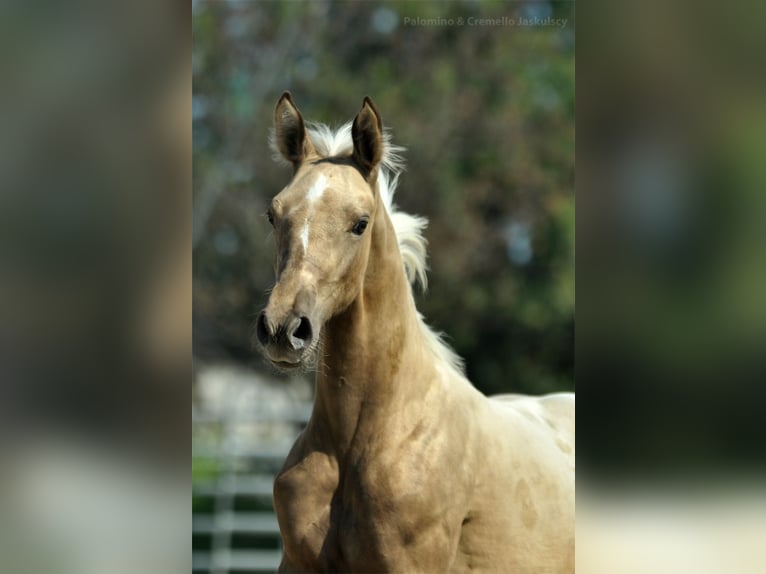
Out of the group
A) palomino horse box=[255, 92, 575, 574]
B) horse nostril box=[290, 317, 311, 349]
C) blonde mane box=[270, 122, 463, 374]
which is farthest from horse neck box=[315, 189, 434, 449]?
horse nostril box=[290, 317, 311, 349]

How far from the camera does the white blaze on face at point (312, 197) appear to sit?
2818 millimetres

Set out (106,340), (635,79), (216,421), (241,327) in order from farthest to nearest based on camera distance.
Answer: (241,327)
(216,421)
(635,79)
(106,340)

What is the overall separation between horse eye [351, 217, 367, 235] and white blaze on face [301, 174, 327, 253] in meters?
0.16

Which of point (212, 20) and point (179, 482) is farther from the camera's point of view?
point (212, 20)

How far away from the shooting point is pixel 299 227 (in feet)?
9.30

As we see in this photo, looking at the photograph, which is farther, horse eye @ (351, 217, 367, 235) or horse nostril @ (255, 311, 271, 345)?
horse eye @ (351, 217, 367, 235)

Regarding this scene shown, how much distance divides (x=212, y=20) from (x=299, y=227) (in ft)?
32.0

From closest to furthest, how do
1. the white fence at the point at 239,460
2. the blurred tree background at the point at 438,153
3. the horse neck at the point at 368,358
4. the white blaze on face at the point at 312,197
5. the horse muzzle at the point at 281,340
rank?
1. the horse muzzle at the point at 281,340
2. the white blaze on face at the point at 312,197
3. the horse neck at the point at 368,358
4. the white fence at the point at 239,460
5. the blurred tree background at the point at 438,153

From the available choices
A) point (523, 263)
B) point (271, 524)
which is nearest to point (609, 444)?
point (271, 524)

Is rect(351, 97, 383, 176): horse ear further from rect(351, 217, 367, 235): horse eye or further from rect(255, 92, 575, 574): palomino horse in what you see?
rect(351, 217, 367, 235): horse eye

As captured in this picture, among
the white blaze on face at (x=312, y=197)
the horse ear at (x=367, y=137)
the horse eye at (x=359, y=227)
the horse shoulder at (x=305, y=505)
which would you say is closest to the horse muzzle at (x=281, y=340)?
the white blaze on face at (x=312, y=197)

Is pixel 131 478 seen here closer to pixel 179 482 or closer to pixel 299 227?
pixel 179 482

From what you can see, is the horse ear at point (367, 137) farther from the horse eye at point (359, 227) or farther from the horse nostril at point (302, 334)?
the horse nostril at point (302, 334)

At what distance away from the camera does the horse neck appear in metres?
3.07
